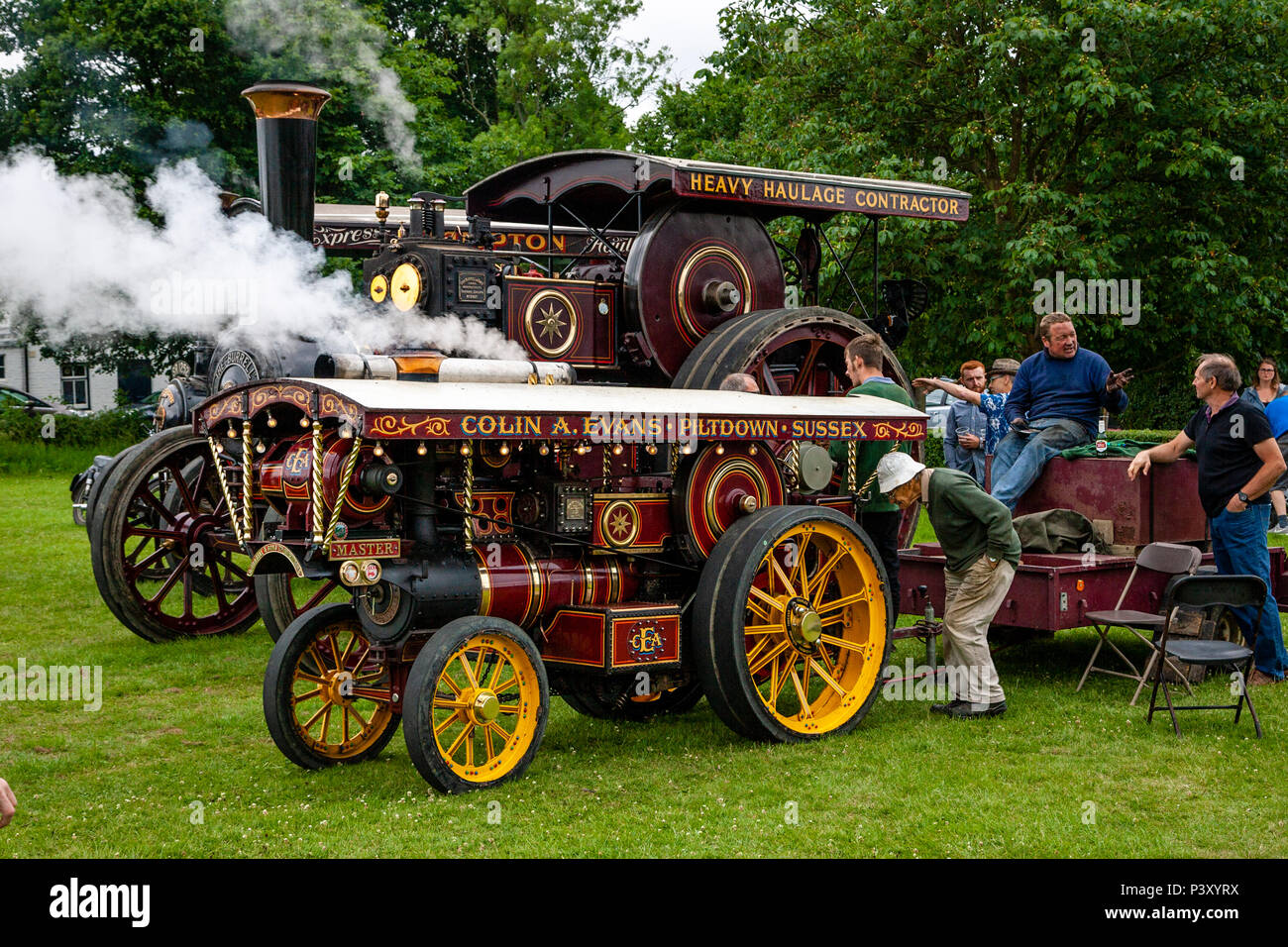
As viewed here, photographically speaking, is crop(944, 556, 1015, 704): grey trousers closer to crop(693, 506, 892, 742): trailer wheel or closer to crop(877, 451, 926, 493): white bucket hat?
crop(693, 506, 892, 742): trailer wheel

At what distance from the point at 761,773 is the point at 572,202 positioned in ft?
14.9

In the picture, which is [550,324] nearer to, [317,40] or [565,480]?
[565,480]

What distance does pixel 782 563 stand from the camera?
22.9 ft

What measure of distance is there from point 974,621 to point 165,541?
216 inches

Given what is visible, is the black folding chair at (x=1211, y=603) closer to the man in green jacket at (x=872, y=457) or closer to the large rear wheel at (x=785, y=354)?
the man in green jacket at (x=872, y=457)

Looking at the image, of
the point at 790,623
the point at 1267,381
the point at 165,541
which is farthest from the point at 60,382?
the point at 790,623

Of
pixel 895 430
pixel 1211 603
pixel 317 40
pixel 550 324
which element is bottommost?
pixel 1211 603

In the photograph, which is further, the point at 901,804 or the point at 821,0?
the point at 821,0

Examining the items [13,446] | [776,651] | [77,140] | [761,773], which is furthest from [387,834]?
[13,446]

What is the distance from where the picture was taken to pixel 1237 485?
780cm

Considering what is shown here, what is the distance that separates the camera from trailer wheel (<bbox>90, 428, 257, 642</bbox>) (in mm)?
9461

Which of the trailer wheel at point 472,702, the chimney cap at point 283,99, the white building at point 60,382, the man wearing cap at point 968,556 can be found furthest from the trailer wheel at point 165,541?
the white building at point 60,382
